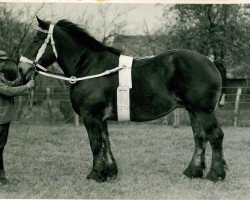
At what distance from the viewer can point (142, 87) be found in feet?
17.6

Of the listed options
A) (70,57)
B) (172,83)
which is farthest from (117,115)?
(70,57)

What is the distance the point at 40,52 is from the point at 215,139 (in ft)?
9.12

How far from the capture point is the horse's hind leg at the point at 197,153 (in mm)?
5711

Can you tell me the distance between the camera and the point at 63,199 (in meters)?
4.61

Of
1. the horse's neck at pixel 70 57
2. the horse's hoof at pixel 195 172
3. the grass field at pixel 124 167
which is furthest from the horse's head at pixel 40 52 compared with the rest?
the horse's hoof at pixel 195 172

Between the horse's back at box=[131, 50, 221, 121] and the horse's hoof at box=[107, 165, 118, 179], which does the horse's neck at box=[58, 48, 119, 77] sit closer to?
the horse's back at box=[131, 50, 221, 121]

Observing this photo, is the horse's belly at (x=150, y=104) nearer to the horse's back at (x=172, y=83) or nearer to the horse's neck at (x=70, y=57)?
the horse's back at (x=172, y=83)

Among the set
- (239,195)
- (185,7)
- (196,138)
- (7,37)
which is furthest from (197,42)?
(239,195)

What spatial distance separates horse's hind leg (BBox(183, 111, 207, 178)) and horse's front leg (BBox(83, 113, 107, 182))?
131 centimetres

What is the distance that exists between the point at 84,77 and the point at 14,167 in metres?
2.17

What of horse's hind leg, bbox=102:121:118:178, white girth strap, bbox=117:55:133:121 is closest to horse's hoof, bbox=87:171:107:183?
horse's hind leg, bbox=102:121:118:178

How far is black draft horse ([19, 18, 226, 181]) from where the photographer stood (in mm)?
5316

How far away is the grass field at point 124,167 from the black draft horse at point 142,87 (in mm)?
413

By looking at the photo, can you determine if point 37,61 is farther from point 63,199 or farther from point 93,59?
point 63,199
